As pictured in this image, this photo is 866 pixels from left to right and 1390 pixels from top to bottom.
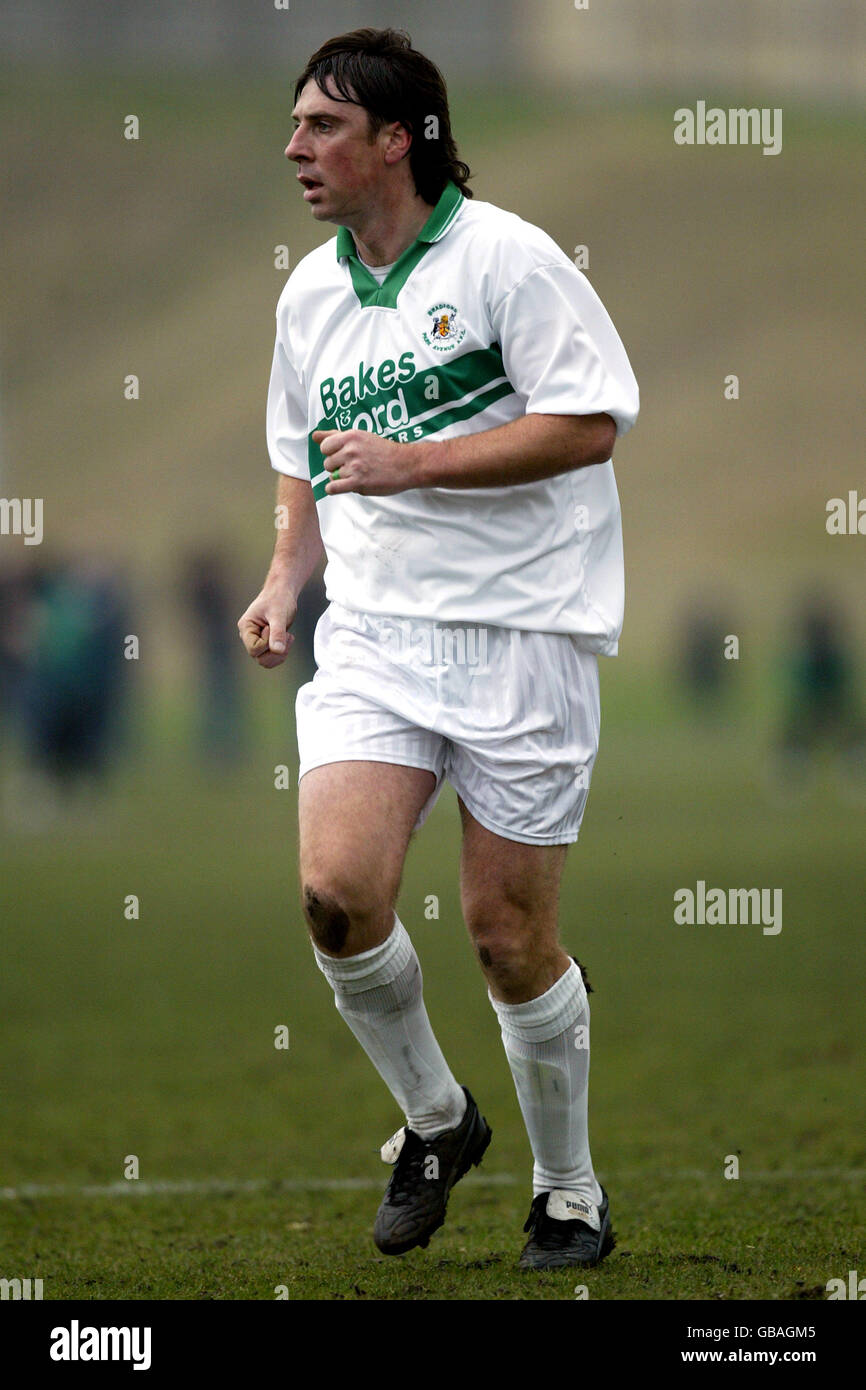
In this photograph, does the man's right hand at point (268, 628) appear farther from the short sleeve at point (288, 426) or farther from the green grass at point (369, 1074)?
the green grass at point (369, 1074)

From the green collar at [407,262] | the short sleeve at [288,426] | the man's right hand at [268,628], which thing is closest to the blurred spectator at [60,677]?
the short sleeve at [288,426]

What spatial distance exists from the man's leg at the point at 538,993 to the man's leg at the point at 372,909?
167 millimetres

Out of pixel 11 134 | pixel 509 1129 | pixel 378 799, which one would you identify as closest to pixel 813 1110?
pixel 509 1129

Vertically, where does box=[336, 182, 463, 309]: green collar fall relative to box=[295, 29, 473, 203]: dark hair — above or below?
below

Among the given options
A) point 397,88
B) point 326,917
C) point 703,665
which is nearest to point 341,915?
point 326,917

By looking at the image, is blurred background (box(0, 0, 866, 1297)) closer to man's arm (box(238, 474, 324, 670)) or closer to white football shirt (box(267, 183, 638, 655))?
man's arm (box(238, 474, 324, 670))

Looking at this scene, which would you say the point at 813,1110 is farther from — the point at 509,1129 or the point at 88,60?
the point at 88,60

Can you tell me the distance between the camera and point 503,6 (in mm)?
33594

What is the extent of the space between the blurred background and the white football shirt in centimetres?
421

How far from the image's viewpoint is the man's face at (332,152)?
4.18 metres

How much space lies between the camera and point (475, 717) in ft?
13.7

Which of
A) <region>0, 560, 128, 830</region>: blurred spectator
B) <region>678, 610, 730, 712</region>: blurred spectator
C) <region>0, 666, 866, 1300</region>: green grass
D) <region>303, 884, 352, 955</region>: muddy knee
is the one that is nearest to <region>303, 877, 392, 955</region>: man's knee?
<region>303, 884, 352, 955</region>: muddy knee

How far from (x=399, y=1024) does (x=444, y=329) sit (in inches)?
57.8

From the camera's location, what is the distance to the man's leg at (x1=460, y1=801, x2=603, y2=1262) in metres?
4.18
